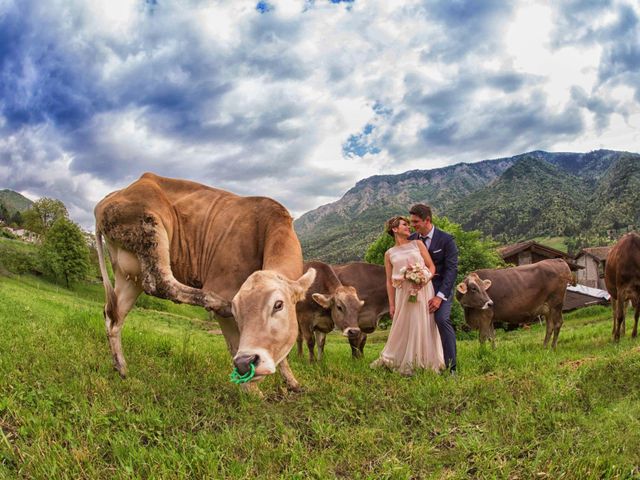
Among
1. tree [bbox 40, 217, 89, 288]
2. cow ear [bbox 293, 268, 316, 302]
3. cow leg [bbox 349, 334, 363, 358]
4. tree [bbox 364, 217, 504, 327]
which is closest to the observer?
cow ear [bbox 293, 268, 316, 302]

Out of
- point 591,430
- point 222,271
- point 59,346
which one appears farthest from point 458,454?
point 59,346

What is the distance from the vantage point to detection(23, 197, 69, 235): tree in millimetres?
72000

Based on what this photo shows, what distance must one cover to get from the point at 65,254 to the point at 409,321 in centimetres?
5853

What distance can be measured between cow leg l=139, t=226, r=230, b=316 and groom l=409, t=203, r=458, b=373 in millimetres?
3838

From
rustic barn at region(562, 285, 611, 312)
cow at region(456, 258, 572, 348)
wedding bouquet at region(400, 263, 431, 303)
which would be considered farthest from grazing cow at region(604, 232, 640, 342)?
rustic barn at region(562, 285, 611, 312)

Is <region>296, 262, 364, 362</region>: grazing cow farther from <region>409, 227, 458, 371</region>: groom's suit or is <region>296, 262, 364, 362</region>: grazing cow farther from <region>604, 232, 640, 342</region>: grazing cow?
<region>604, 232, 640, 342</region>: grazing cow

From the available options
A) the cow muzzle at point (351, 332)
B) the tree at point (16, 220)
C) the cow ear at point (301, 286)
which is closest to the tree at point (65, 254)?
the cow muzzle at point (351, 332)

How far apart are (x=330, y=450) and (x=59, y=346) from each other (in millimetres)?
5325

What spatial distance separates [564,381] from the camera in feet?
17.3

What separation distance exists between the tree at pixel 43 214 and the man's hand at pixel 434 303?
7794cm

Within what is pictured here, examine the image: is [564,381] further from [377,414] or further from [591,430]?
[377,414]

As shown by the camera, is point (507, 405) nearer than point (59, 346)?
Yes

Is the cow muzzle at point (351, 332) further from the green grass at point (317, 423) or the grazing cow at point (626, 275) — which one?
the grazing cow at point (626, 275)

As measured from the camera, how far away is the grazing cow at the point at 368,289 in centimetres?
1207
